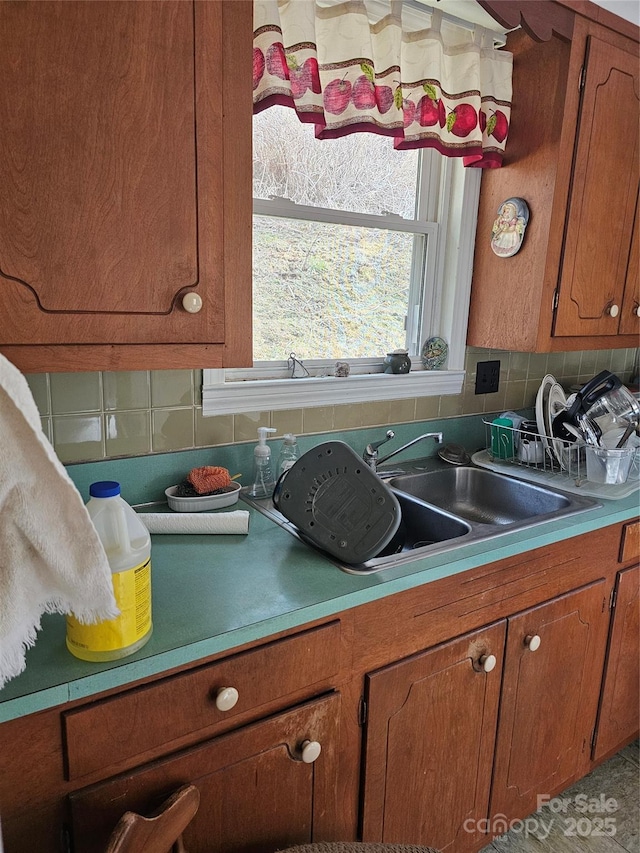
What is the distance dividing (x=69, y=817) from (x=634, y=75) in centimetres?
227

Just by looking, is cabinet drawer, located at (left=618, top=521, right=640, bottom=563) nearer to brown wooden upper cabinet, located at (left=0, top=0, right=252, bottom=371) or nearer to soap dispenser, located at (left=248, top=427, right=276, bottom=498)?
soap dispenser, located at (left=248, top=427, right=276, bottom=498)

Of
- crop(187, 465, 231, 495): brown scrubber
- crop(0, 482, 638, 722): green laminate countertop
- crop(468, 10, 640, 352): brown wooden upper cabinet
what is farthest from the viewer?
crop(468, 10, 640, 352): brown wooden upper cabinet

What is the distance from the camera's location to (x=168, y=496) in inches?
55.3

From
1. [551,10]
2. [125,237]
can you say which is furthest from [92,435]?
[551,10]

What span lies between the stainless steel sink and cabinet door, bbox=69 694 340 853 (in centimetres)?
32

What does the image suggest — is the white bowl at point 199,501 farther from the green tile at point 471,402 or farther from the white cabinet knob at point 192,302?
the green tile at point 471,402

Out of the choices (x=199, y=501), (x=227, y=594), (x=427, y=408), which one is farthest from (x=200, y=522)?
(x=427, y=408)

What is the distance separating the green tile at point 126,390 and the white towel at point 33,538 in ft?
2.11

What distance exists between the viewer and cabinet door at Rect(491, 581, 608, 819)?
1451 mm

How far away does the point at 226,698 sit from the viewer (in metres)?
0.95

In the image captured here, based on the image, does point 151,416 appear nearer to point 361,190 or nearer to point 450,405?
point 361,190

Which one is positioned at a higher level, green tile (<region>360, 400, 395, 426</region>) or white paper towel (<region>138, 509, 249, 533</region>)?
green tile (<region>360, 400, 395, 426</region>)

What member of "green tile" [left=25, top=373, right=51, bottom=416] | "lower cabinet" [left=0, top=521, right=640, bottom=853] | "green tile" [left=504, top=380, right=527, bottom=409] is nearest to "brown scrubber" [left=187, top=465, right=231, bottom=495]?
"green tile" [left=25, top=373, right=51, bottom=416]

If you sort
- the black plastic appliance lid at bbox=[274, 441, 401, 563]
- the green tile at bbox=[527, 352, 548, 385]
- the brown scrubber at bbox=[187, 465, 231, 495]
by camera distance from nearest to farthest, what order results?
the black plastic appliance lid at bbox=[274, 441, 401, 563]
the brown scrubber at bbox=[187, 465, 231, 495]
the green tile at bbox=[527, 352, 548, 385]
